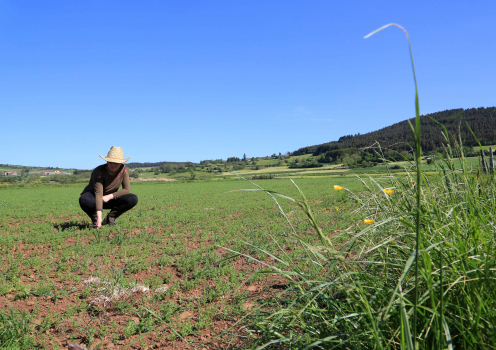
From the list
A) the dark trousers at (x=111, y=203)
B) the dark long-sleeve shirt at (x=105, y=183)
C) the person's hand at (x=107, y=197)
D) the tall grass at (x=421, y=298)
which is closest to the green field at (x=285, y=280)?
the tall grass at (x=421, y=298)

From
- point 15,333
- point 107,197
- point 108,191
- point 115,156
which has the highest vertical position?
point 115,156

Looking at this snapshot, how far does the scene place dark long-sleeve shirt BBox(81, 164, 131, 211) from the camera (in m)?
6.12

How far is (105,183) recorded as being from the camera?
20.9 ft

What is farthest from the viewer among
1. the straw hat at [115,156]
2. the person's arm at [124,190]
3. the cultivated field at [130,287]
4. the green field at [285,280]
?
the person's arm at [124,190]

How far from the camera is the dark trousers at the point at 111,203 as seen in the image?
6168 millimetres

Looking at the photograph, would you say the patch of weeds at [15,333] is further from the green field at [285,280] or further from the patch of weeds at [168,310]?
the patch of weeds at [168,310]

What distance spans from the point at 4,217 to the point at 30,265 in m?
6.78

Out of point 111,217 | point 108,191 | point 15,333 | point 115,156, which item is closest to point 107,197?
point 108,191

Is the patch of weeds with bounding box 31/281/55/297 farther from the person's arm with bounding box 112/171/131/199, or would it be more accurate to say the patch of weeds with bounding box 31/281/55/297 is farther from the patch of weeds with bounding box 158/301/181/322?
the person's arm with bounding box 112/171/131/199

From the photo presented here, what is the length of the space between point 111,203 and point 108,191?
0.35 m

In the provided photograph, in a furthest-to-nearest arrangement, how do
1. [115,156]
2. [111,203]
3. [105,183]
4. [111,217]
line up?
[111,217] < [111,203] < [105,183] < [115,156]

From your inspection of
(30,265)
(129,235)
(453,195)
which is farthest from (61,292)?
(453,195)

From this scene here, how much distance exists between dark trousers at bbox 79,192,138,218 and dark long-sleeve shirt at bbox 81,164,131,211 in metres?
0.13

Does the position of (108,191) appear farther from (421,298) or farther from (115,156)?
(421,298)
